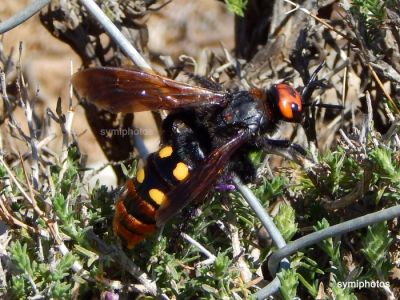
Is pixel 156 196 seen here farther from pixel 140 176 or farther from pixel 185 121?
pixel 185 121

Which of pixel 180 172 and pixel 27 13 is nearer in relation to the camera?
pixel 27 13

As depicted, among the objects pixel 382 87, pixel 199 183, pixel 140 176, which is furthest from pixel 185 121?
pixel 382 87

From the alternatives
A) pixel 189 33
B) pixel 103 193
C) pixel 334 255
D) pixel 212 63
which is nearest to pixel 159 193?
pixel 103 193

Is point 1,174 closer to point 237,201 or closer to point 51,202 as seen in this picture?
point 51,202

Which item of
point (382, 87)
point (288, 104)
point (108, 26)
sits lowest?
point (382, 87)

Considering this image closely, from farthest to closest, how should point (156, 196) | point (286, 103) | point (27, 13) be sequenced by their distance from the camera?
point (286, 103)
point (156, 196)
point (27, 13)

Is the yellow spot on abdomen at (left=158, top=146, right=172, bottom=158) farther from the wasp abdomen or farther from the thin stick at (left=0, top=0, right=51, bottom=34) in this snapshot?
the thin stick at (left=0, top=0, right=51, bottom=34)

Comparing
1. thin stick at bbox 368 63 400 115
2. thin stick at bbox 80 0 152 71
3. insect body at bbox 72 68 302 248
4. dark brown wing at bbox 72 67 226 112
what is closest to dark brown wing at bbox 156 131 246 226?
insect body at bbox 72 68 302 248
